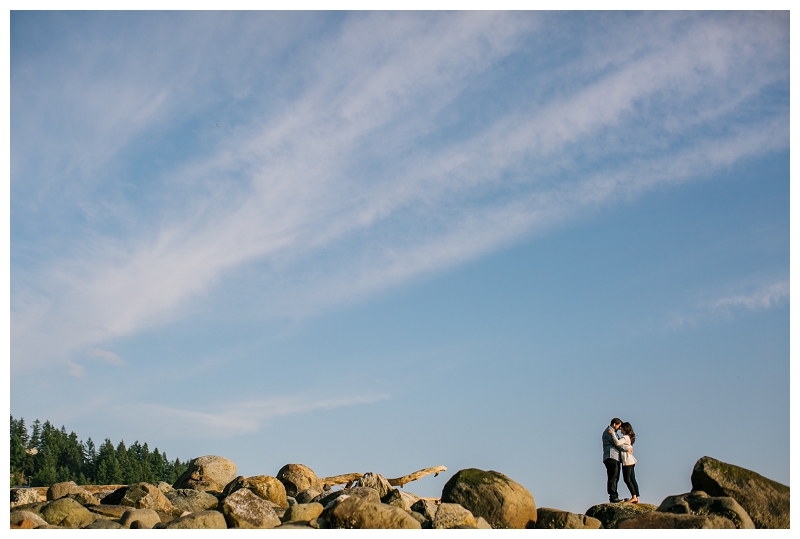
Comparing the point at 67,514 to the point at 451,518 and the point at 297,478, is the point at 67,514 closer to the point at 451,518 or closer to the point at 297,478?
the point at 297,478

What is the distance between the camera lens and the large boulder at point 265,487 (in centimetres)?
1523

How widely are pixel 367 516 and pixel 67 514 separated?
5751 millimetres

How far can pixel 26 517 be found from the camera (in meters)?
11.4

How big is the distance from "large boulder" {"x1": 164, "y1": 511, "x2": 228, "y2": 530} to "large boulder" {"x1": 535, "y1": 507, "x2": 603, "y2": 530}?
6000 millimetres

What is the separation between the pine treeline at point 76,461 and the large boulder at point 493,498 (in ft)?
244

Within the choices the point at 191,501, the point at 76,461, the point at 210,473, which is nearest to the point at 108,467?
the point at 76,461

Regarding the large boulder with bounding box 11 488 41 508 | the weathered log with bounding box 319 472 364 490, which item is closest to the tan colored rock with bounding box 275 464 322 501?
the weathered log with bounding box 319 472 364 490

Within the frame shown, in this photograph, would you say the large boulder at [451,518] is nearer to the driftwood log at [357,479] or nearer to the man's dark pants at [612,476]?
the man's dark pants at [612,476]

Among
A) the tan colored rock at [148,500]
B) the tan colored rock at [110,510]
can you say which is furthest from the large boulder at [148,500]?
the tan colored rock at [110,510]

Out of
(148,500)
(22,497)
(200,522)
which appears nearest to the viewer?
(200,522)

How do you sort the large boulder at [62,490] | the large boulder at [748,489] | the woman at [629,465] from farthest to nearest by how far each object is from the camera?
1. the large boulder at [62,490]
2. the woman at [629,465]
3. the large boulder at [748,489]

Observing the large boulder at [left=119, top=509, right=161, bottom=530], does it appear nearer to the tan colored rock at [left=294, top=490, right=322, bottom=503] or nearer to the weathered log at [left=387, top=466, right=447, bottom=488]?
the tan colored rock at [left=294, top=490, right=322, bottom=503]

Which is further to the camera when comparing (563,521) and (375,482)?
(375,482)
